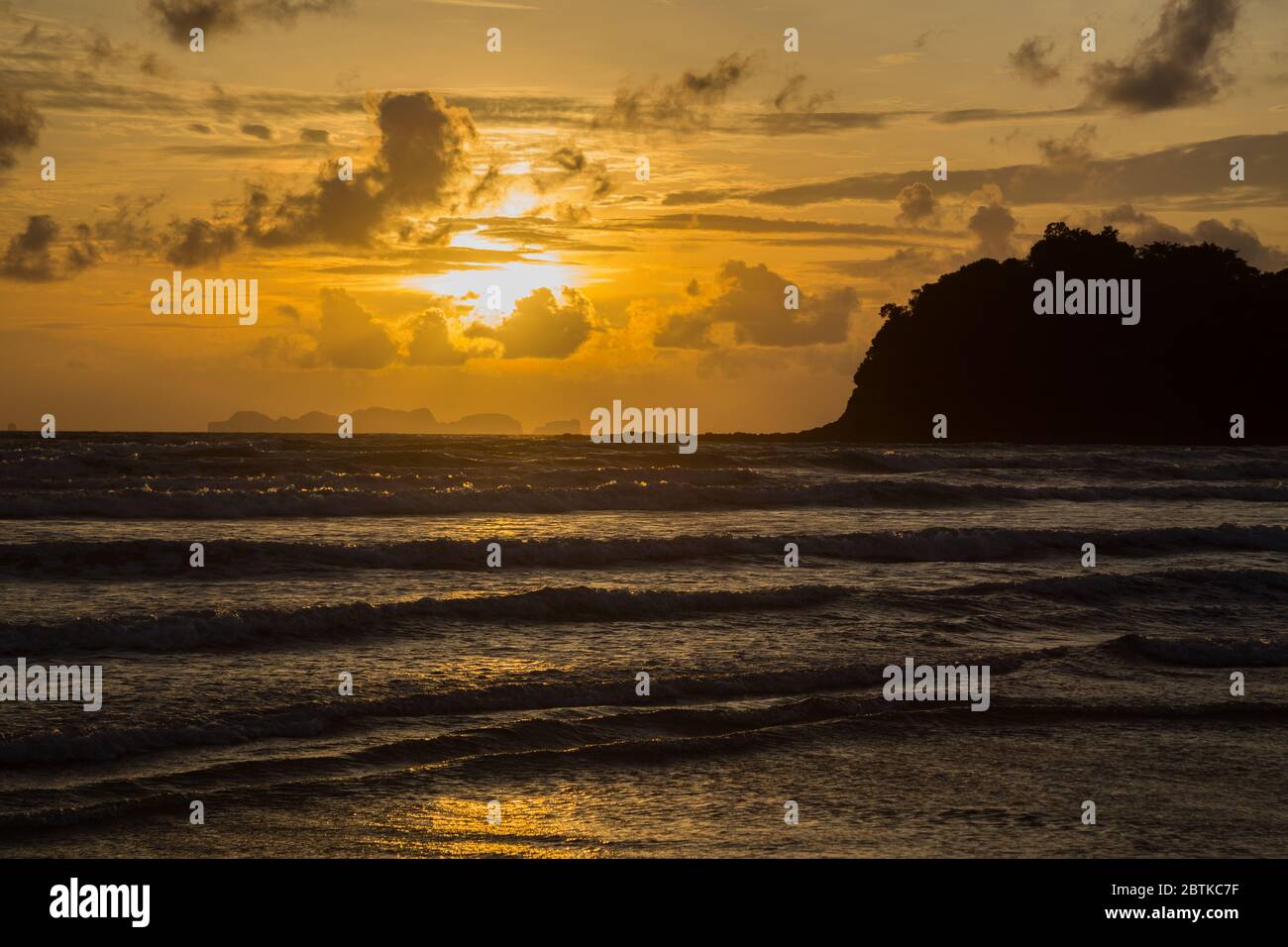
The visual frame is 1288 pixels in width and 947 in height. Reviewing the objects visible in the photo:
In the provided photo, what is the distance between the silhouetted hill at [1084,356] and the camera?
11219 centimetres

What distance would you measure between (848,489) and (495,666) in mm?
26950

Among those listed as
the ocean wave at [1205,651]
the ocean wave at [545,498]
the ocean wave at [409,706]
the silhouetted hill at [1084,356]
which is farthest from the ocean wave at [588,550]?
the silhouetted hill at [1084,356]

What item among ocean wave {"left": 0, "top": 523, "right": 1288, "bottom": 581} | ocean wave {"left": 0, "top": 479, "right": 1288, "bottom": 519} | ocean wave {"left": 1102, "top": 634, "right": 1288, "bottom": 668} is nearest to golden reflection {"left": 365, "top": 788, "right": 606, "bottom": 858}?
ocean wave {"left": 1102, "top": 634, "right": 1288, "bottom": 668}

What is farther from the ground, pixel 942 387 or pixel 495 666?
pixel 942 387

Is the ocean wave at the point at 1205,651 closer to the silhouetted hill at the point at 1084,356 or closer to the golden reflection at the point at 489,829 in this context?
the golden reflection at the point at 489,829

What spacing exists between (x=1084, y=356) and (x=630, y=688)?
114331 mm

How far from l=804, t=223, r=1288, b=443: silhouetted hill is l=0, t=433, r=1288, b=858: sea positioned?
8975cm

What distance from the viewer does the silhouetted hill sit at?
11219 centimetres

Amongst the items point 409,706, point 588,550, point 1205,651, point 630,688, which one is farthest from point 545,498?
point 409,706

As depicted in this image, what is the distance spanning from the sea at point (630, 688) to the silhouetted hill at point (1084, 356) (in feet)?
294

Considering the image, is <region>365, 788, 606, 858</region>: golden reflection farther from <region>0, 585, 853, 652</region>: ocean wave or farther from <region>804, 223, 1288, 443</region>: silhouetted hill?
<region>804, 223, 1288, 443</region>: silhouetted hill
